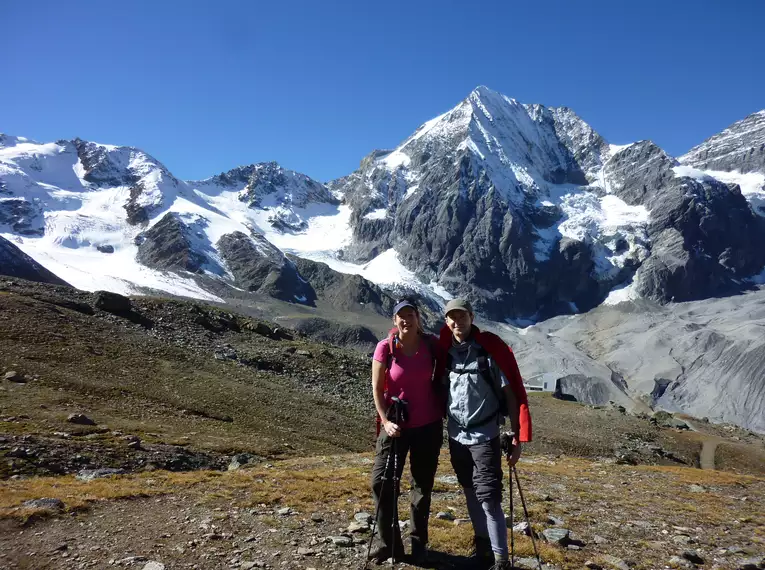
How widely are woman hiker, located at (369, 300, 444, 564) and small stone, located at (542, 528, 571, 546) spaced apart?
3204mm

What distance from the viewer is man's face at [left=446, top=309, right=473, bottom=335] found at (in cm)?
764

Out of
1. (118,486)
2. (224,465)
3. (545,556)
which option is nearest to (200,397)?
(224,465)

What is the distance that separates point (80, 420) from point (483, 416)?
16.9 metres

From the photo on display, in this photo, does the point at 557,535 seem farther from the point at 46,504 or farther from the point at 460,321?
the point at 46,504

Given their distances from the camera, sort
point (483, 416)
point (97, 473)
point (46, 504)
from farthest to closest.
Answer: point (97, 473) < point (46, 504) < point (483, 416)

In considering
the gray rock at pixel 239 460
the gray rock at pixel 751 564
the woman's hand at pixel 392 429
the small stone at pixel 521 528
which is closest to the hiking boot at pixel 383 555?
the woman's hand at pixel 392 429

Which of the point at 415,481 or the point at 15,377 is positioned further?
the point at 15,377

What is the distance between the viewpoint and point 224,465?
17453 mm

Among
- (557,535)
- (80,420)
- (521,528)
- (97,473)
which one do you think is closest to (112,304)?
(80,420)

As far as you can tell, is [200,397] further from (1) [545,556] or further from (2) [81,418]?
(1) [545,556]

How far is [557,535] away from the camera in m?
9.79

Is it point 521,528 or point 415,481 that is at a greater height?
point 415,481

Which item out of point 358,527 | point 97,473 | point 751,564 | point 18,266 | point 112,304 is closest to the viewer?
point 751,564

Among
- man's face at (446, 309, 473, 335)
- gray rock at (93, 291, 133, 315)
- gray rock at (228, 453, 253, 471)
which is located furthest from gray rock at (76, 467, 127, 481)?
gray rock at (93, 291, 133, 315)
